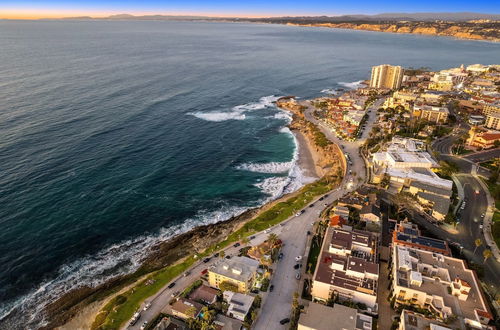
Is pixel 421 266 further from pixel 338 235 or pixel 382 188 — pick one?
pixel 382 188

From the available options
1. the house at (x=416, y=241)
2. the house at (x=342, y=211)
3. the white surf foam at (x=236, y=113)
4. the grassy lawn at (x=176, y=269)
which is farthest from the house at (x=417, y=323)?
the white surf foam at (x=236, y=113)

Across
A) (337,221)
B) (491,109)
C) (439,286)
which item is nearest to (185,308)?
(337,221)

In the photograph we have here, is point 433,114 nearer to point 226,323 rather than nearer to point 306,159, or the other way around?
point 306,159

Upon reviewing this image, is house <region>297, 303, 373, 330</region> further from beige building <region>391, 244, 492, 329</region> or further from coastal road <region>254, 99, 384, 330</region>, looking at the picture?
beige building <region>391, 244, 492, 329</region>

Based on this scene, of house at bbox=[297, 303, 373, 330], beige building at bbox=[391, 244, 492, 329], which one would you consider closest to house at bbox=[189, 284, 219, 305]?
house at bbox=[297, 303, 373, 330]

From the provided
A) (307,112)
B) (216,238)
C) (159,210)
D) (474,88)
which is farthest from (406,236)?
(474,88)
